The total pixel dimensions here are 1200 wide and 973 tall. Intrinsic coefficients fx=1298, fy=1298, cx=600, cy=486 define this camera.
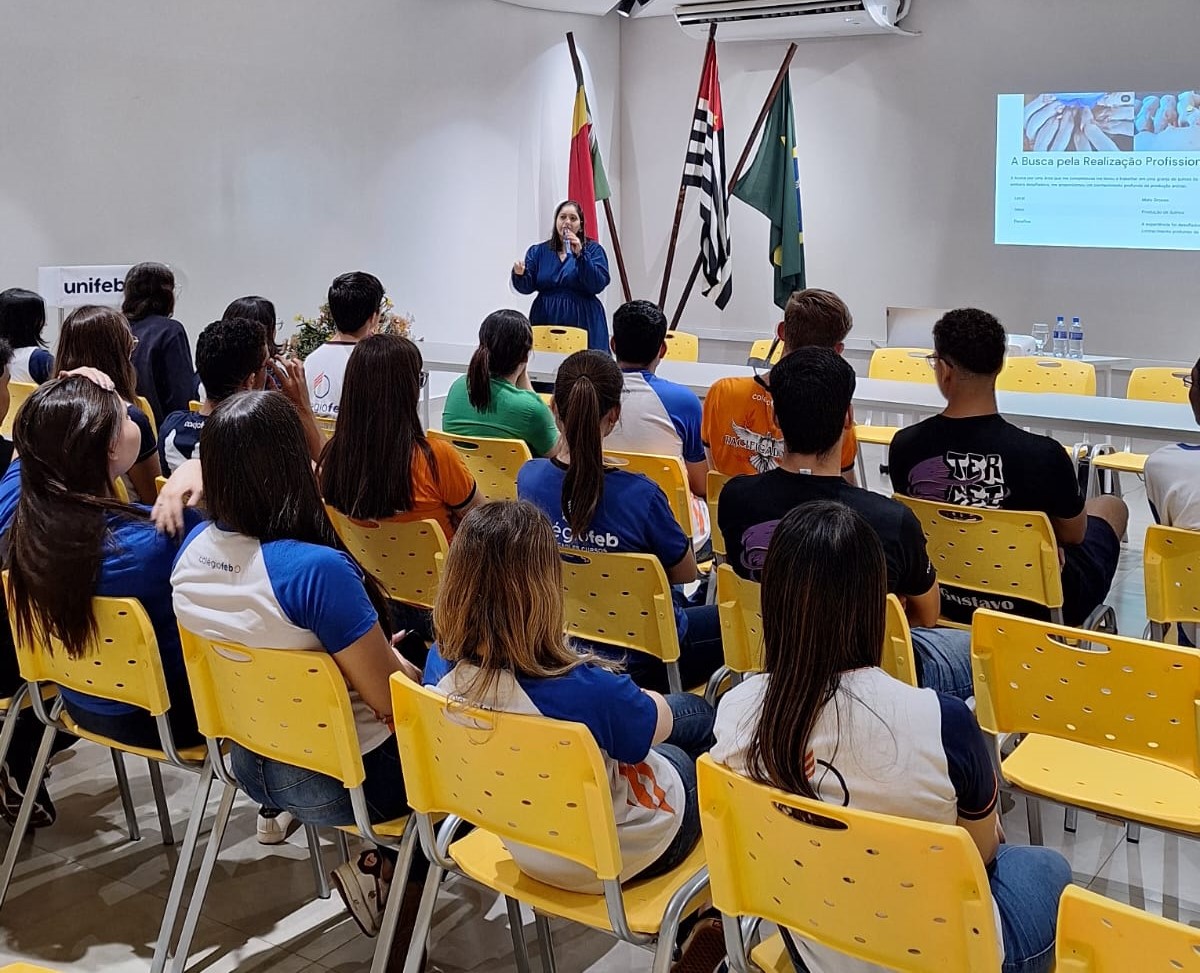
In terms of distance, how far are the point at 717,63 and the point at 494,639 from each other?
327 inches

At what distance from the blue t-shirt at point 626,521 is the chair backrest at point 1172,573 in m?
1.07

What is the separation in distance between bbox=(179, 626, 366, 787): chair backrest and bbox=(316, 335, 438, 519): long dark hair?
87 centimetres

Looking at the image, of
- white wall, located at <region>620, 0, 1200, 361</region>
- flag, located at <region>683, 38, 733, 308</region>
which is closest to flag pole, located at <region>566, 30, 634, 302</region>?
white wall, located at <region>620, 0, 1200, 361</region>

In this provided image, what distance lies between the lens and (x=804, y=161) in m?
9.42

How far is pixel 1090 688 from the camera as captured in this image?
7.36 ft

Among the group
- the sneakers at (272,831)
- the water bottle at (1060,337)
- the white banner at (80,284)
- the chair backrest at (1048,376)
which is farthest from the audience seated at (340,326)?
the water bottle at (1060,337)

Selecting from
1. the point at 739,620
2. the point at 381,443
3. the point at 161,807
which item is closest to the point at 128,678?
the point at 161,807

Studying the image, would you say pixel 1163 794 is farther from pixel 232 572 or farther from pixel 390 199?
pixel 390 199

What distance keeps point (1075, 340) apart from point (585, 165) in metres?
3.56

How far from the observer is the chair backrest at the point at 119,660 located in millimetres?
2488

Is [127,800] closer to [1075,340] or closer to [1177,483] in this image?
[1177,483]

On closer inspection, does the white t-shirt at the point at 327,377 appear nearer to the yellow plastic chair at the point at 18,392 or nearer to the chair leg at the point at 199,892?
the yellow plastic chair at the point at 18,392

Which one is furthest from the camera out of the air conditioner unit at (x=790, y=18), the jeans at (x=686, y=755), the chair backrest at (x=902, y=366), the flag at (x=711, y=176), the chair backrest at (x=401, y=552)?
the flag at (x=711, y=176)

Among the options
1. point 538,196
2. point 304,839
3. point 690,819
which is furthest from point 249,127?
point 690,819
